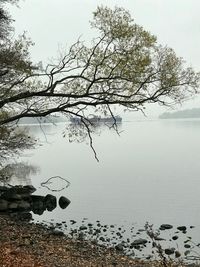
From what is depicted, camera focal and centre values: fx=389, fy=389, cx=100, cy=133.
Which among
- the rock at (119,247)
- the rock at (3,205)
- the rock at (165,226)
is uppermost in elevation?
the rock at (3,205)

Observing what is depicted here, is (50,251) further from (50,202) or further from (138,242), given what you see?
(50,202)

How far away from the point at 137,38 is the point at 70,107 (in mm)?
4780

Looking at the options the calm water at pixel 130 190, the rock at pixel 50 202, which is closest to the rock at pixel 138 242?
the calm water at pixel 130 190

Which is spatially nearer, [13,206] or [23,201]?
[13,206]

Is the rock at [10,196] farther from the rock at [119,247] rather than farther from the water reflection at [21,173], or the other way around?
the rock at [119,247]

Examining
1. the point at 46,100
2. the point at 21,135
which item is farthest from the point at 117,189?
the point at 46,100

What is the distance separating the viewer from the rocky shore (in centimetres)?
1399

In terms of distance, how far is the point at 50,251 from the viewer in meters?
17.6

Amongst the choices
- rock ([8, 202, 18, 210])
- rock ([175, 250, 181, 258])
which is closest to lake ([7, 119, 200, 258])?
rock ([8, 202, 18, 210])

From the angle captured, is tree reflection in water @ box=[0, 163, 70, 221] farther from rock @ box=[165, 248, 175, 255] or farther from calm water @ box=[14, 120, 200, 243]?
rock @ box=[165, 248, 175, 255]

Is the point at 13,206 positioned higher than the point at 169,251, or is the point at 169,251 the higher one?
the point at 13,206

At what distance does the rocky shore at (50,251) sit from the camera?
13986mm

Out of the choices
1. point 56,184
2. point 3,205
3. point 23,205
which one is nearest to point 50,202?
point 23,205

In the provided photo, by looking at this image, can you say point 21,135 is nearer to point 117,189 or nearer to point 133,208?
point 133,208
